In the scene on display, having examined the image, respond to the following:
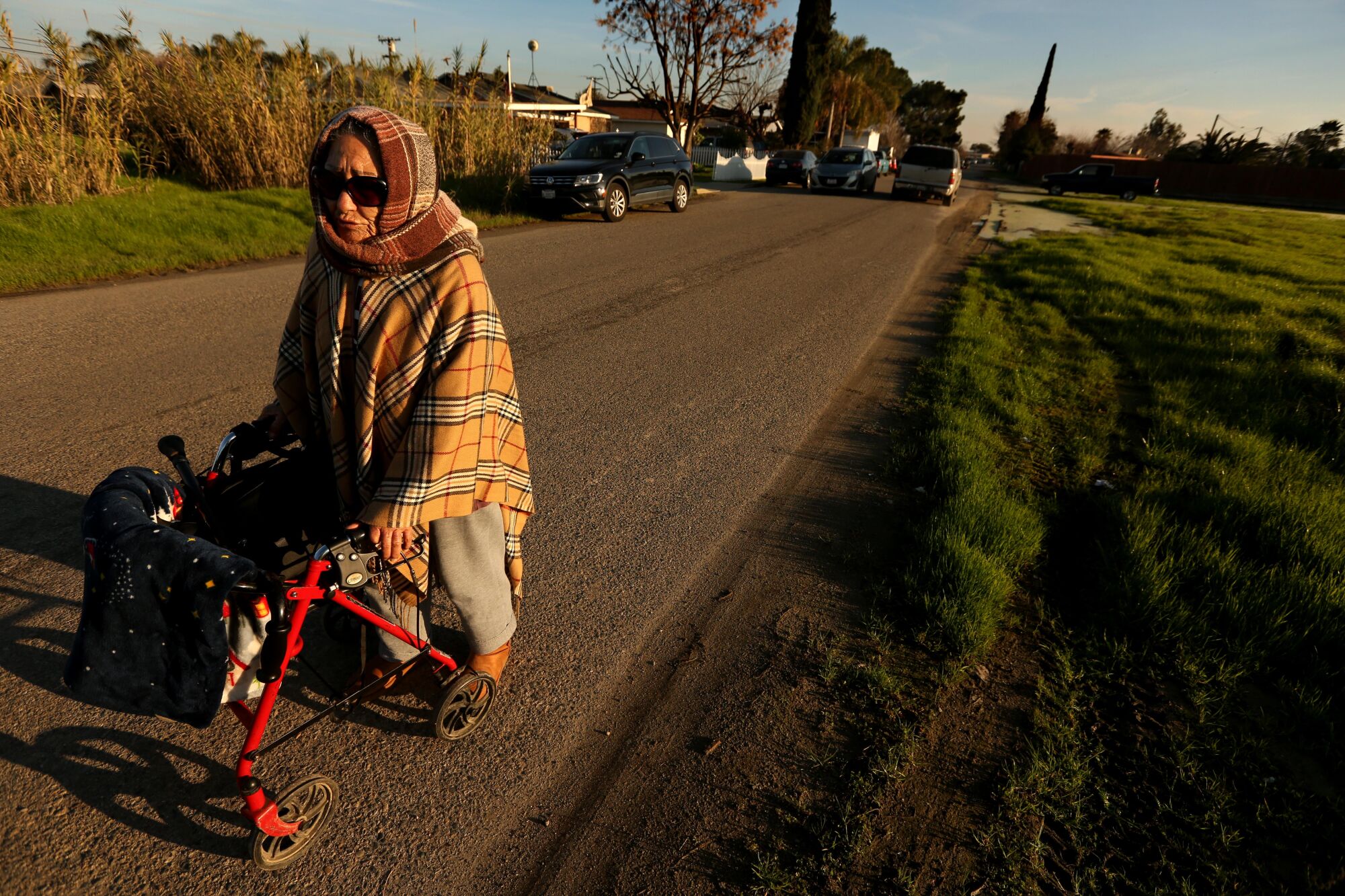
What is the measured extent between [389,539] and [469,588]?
0.51 meters

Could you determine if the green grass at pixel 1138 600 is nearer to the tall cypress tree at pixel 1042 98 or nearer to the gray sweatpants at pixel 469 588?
the gray sweatpants at pixel 469 588

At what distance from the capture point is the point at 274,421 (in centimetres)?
233

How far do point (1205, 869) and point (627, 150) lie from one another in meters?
15.9

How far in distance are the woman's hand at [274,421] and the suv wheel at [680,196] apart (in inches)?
636

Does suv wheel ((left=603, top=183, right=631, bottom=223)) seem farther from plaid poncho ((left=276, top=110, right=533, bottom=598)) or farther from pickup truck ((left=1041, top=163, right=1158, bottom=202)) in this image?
pickup truck ((left=1041, top=163, right=1158, bottom=202))

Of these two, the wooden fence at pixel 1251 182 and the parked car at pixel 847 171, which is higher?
the wooden fence at pixel 1251 182

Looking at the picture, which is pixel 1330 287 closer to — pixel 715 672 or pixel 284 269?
pixel 715 672

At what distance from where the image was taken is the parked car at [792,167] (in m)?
28.7

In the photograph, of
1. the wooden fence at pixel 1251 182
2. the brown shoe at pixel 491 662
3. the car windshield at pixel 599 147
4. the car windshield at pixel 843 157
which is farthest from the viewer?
the wooden fence at pixel 1251 182

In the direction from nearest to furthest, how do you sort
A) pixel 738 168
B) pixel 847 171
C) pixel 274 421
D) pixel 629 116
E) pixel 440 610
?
pixel 274 421 → pixel 440 610 → pixel 847 171 → pixel 738 168 → pixel 629 116

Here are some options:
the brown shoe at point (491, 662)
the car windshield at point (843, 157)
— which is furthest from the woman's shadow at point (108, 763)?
the car windshield at point (843, 157)

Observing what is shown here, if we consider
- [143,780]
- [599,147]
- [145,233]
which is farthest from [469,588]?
[599,147]

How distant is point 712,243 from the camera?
1291 centimetres

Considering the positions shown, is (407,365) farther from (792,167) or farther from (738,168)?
(738,168)
